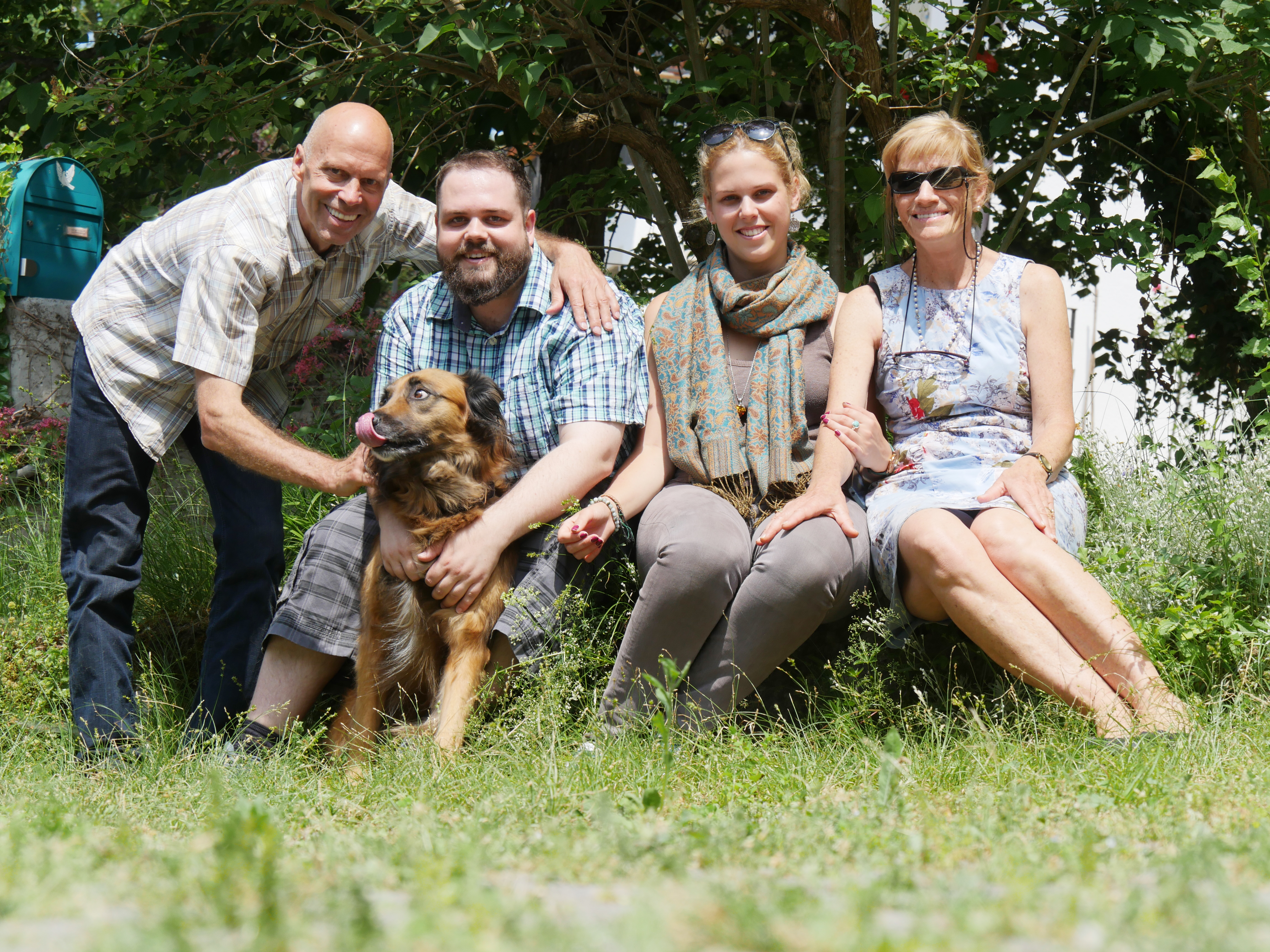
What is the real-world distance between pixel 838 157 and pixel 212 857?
3736 mm

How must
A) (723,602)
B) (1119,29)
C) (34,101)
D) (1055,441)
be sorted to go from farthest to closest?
1. (34,101)
2. (1119,29)
3. (1055,441)
4. (723,602)

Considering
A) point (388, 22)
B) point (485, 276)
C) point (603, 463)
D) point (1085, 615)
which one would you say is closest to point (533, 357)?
point (485, 276)

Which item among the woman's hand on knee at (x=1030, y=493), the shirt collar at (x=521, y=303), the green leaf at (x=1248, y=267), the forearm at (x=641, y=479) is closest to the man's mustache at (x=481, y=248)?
the shirt collar at (x=521, y=303)

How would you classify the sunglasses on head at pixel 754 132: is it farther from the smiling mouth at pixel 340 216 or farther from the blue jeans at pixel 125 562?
the blue jeans at pixel 125 562

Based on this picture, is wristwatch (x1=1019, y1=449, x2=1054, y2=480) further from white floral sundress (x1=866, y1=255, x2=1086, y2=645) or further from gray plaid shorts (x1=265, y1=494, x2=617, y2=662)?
gray plaid shorts (x1=265, y1=494, x2=617, y2=662)

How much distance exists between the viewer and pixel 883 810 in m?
2.07

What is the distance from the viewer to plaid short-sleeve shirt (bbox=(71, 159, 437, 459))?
10.3 feet

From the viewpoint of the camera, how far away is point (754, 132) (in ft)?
11.0

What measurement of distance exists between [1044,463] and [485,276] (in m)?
1.78

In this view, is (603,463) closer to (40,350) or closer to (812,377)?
(812,377)

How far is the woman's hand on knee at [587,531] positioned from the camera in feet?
9.97

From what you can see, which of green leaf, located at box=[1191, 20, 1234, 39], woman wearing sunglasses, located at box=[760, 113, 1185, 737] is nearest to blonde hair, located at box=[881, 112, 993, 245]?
woman wearing sunglasses, located at box=[760, 113, 1185, 737]

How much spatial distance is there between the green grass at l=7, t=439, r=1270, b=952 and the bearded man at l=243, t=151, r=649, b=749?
0.68 feet

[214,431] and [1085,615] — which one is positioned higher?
[214,431]
